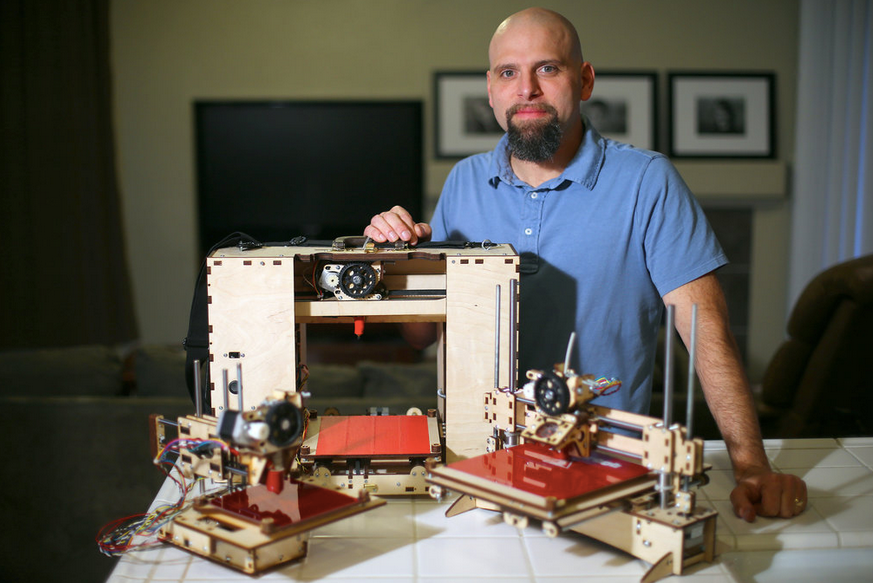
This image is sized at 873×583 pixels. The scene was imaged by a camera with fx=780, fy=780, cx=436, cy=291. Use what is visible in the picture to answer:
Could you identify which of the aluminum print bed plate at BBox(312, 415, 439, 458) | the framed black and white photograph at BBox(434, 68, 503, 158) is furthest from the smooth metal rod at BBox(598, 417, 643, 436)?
the framed black and white photograph at BBox(434, 68, 503, 158)

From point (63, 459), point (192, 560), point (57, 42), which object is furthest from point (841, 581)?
point (57, 42)

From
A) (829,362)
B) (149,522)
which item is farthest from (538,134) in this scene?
(829,362)

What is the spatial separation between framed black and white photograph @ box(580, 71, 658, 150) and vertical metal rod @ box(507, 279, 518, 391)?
4675 millimetres

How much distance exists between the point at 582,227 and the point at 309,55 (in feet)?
14.6

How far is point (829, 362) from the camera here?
3.40 metres

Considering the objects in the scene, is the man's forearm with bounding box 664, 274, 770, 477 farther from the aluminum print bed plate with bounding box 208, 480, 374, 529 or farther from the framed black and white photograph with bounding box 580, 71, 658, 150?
the framed black and white photograph with bounding box 580, 71, 658, 150

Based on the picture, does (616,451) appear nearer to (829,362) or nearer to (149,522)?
(149,522)

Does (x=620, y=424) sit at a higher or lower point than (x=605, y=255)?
lower

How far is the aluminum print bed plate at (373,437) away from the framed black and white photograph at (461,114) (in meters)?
4.39

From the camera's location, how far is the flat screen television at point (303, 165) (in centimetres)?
589

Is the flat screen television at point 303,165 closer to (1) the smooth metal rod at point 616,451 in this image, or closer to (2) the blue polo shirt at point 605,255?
(2) the blue polo shirt at point 605,255

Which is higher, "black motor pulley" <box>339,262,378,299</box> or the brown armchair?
"black motor pulley" <box>339,262,378,299</box>

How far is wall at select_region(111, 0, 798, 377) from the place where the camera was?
5828 mm

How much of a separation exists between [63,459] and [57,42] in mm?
3227
